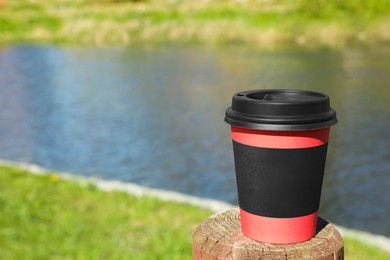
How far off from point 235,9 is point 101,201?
2253cm

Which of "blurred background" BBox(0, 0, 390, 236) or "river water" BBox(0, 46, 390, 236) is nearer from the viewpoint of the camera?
"river water" BBox(0, 46, 390, 236)

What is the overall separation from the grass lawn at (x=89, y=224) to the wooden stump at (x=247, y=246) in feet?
8.42

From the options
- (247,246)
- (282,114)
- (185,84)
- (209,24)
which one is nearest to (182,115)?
(185,84)

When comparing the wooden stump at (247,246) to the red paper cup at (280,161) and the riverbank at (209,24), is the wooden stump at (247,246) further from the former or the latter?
the riverbank at (209,24)

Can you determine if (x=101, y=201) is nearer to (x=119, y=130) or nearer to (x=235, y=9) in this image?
(x=119, y=130)

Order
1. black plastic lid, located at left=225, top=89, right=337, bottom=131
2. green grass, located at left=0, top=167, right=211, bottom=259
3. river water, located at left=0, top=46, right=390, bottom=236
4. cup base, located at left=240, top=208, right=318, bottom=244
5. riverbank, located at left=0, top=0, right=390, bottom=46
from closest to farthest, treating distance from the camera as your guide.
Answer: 1. black plastic lid, located at left=225, top=89, right=337, bottom=131
2. cup base, located at left=240, top=208, right=318, bottom=244
3. green grass, located at left=0, top=167, right=211, bottom=259
4. river water, located at left=0, top=46, right=390, bottom=236
5. riverbank, located at left=0, top=0, right=390, bottom=46

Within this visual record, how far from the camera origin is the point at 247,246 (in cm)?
213

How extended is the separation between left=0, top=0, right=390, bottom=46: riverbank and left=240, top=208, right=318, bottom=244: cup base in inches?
841

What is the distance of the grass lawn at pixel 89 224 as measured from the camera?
5.02 metres

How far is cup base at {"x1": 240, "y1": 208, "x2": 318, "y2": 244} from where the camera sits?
6.97ft

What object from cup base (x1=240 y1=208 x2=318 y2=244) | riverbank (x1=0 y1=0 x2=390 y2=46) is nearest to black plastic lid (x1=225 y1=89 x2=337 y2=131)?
cup base (x1=240 y1=208 x2=318 y2=244)

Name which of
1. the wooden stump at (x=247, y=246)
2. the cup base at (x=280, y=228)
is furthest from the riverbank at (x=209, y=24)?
the cup base at (x=280, y=228)

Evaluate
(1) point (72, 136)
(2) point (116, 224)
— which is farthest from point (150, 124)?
(2) point (116, 224)

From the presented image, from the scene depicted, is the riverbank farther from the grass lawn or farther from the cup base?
the cup base
